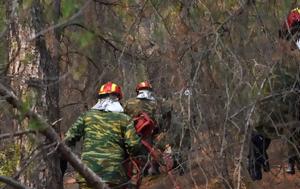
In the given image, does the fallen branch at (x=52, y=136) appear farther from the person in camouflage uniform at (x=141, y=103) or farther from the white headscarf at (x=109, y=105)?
the person in camouflage uniform at (x=141, y=103)

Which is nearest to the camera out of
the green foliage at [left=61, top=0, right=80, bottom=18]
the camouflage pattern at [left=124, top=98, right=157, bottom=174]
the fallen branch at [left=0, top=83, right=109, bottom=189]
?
the fallen branch at [left=0, top=83, right=109, bottom=189]

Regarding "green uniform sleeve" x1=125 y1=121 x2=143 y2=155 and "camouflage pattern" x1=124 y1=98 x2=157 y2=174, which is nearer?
"green uniform sleeve" x1=125 y1=121 x2=143 y2=155

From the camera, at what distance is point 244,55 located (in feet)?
13.5

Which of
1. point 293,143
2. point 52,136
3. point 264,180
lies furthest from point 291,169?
point 52,136

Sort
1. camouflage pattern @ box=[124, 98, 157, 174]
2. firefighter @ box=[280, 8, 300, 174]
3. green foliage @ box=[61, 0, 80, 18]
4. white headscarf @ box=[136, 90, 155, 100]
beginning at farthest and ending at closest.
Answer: white headscarf @ box=[136, 90, 155, 100] → camouflage pattern @ box=[124, 98, 157, 174] → firefighter @ box=[280, 8, 300, 174] → green foliage @ box=[61, 0, 80, 18]

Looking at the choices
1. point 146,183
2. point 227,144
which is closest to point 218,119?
point 227,144

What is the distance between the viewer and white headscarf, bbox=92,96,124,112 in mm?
5734

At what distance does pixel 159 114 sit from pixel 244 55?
81.2 inches

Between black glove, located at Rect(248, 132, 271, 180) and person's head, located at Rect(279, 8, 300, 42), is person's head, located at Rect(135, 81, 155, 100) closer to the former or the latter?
black glove, located at Rect(248, 132, 271, 180)

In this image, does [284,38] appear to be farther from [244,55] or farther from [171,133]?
[171,133]

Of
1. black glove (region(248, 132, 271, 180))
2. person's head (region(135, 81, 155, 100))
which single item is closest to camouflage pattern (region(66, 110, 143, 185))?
black glove (region(248, 132, 271, 180))

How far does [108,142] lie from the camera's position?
18.5 feet

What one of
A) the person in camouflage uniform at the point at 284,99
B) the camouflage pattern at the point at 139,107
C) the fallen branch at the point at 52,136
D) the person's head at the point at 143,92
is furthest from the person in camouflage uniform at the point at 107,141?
the fallen branch at the point at 52,136

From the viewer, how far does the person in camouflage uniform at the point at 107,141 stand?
561 cm
